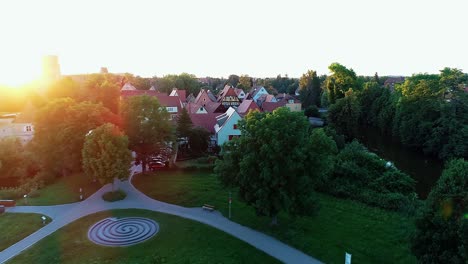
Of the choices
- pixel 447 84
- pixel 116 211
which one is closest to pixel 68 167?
pixel 116 211

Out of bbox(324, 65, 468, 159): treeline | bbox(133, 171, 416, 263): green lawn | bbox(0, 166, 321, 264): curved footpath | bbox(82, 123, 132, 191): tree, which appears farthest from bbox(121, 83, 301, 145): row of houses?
bbox(324, 65, 468, 159): treeline

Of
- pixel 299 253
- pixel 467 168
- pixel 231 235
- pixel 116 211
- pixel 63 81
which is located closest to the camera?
pixel 467 168

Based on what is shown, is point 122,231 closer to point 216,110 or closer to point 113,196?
point 113,196

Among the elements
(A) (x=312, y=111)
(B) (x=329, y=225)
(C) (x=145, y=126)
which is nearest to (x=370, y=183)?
(B) (x=329, y=225)

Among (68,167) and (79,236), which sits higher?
(68,167)

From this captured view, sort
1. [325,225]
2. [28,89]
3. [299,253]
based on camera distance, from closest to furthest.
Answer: [299,253] → [325,225] → [28,89]

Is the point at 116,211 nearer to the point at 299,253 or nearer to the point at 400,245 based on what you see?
the point at 299,253

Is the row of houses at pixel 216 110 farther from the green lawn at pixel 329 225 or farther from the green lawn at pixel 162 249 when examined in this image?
the green lawn at pixel 162 249
